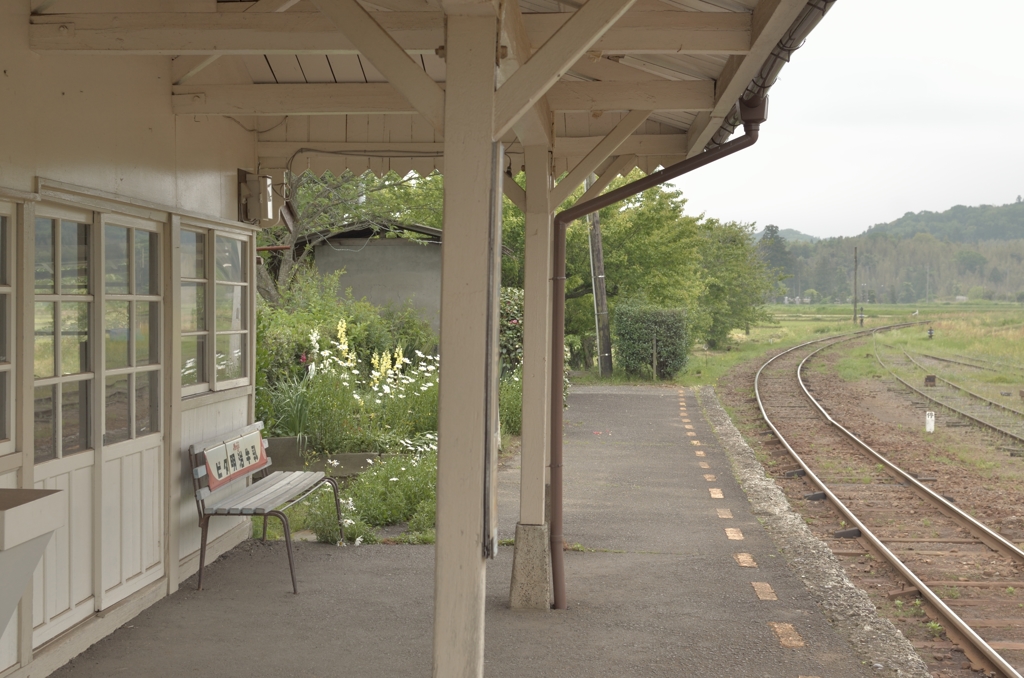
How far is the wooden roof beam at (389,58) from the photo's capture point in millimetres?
3107

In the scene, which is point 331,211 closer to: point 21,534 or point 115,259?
point 115,259

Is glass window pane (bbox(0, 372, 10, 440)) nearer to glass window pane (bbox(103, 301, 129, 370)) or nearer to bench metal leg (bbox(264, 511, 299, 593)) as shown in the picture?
glass window pane (bbox(103, 301, 129, 370))

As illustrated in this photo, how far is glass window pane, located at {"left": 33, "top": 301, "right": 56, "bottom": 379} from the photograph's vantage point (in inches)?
176

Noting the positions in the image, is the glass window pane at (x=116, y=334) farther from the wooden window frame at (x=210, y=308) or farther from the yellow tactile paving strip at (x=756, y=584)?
the yellow tactile paving strip at (x=756, y=584)

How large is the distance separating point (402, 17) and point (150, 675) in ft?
11.0

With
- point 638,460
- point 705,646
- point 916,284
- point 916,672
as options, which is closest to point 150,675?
point 705,646

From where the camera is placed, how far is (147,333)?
5.69 metres

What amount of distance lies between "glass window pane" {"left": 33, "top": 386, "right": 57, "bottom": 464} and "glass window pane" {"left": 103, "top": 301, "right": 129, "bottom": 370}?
1.86 ft

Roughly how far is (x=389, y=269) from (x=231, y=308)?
11828 mm

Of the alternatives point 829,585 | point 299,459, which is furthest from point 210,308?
point 829,585

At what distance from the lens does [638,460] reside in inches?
459

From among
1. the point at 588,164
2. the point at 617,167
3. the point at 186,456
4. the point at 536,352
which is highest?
the point at 617,167

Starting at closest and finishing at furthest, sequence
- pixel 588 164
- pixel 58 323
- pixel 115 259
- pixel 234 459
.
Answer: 1. pixel 58 323
2. pixel 115 259
3. pixel 588 164
4. pixel 234 459

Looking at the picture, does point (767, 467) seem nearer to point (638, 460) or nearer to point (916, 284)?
point (638, 460)
